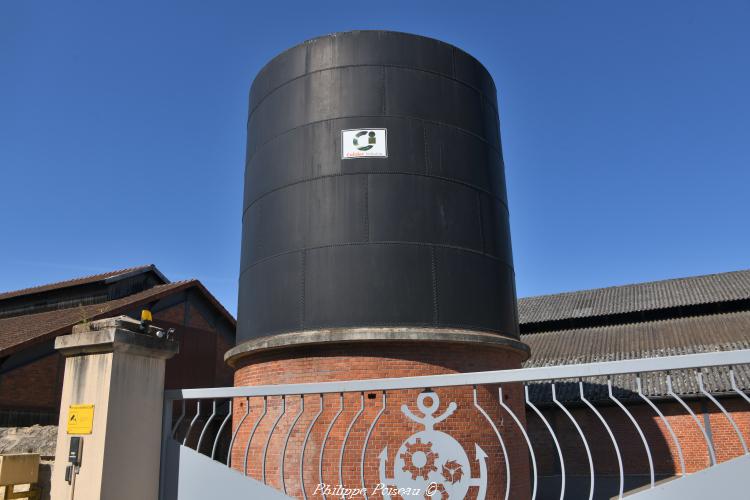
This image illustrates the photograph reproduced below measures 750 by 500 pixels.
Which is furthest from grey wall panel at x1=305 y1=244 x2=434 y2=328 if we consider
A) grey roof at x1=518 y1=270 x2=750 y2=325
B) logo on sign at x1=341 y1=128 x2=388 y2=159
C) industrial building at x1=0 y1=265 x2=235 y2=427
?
grey roof at x1=518 y1=270 x2=750 y2=325

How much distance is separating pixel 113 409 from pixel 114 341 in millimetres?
500

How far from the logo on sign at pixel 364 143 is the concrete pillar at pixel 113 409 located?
5.01m

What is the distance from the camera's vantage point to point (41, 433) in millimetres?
6699

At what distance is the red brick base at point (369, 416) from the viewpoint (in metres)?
7.53

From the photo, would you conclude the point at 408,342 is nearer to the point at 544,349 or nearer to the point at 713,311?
the point at 544,349

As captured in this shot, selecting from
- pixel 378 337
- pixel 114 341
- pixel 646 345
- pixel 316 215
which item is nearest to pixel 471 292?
pixel 378 337

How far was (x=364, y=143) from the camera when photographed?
8930 millimetres

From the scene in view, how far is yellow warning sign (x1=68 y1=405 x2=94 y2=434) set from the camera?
4238 millimetres

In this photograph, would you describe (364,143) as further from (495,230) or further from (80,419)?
(80,419)

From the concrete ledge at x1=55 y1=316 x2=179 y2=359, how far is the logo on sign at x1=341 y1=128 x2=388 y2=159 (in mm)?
4891

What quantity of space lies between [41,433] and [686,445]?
19.3m

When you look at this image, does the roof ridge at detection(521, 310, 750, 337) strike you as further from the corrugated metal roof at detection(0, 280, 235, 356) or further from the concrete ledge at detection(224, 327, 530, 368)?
the concrete ledge at detection(224, 327, 530, 368)

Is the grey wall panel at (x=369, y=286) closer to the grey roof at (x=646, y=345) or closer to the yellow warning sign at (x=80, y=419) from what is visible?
the yellow warning sign at (x=80, y=419)

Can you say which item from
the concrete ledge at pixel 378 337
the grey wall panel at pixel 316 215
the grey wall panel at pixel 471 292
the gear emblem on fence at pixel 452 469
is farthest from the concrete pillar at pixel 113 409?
the grey wall panel at pixel 471 292
